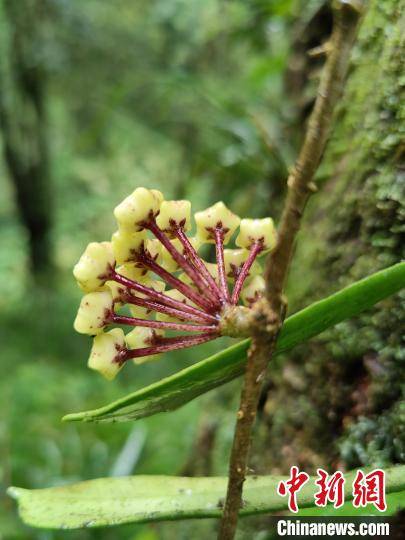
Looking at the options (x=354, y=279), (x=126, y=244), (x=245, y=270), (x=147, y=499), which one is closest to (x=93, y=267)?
(x=126, y=244)

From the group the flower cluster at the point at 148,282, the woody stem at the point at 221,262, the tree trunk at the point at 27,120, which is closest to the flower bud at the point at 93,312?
the flower cluster at the point at 148,282

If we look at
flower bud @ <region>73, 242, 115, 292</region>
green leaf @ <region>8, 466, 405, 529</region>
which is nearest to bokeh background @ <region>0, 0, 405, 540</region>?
green leaf @ <region>8, 466, 405, 529</region>

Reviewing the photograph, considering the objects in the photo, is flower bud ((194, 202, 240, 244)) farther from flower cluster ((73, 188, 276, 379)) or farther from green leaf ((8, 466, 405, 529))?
green leaf ((8, 466, 405, 529))

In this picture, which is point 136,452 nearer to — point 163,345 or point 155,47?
point 163,345

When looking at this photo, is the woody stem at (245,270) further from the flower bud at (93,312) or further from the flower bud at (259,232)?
the flower bud at (93,312)

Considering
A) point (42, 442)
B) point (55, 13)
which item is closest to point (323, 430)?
point (42, 442)

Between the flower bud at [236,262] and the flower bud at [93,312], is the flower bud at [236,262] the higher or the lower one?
the higher one
